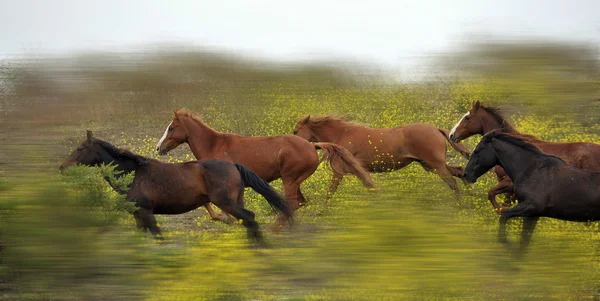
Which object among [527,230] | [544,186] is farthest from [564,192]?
[527,230]

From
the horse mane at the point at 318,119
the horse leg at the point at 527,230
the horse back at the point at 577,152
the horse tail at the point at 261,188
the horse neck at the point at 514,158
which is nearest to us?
the horse leg at the point at 527,230

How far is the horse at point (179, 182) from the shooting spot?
7965 mm

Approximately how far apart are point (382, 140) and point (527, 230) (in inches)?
197

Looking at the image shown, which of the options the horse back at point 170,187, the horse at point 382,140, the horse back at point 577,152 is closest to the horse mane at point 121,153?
the horse back at point 170,187

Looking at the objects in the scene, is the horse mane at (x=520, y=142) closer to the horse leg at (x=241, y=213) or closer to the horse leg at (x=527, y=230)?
the horse leg at (x=527, y=230)

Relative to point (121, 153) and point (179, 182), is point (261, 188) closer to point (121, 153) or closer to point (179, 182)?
point (179, 182)

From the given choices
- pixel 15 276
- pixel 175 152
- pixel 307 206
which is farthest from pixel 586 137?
pixel 175 152

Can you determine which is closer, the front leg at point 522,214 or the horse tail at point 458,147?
the front leg at point 522,214

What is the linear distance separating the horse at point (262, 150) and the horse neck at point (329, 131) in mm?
1400

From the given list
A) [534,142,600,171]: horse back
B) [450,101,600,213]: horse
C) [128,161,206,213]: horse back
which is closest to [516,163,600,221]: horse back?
Answer: [450,101,600,213]: horse

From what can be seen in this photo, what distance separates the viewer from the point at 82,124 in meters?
5.45

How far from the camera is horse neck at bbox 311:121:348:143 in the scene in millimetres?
11766

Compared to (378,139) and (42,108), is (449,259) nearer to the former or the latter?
(42,108)

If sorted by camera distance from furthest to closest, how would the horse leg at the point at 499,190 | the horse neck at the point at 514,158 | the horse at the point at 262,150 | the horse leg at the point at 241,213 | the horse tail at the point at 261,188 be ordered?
the horse at the point at 262,150, the horse leg at the point at 499,190, the horse tail at the point at 261,188, the horse neck at the point at 514,158, the horse leg at the point at 241,213
